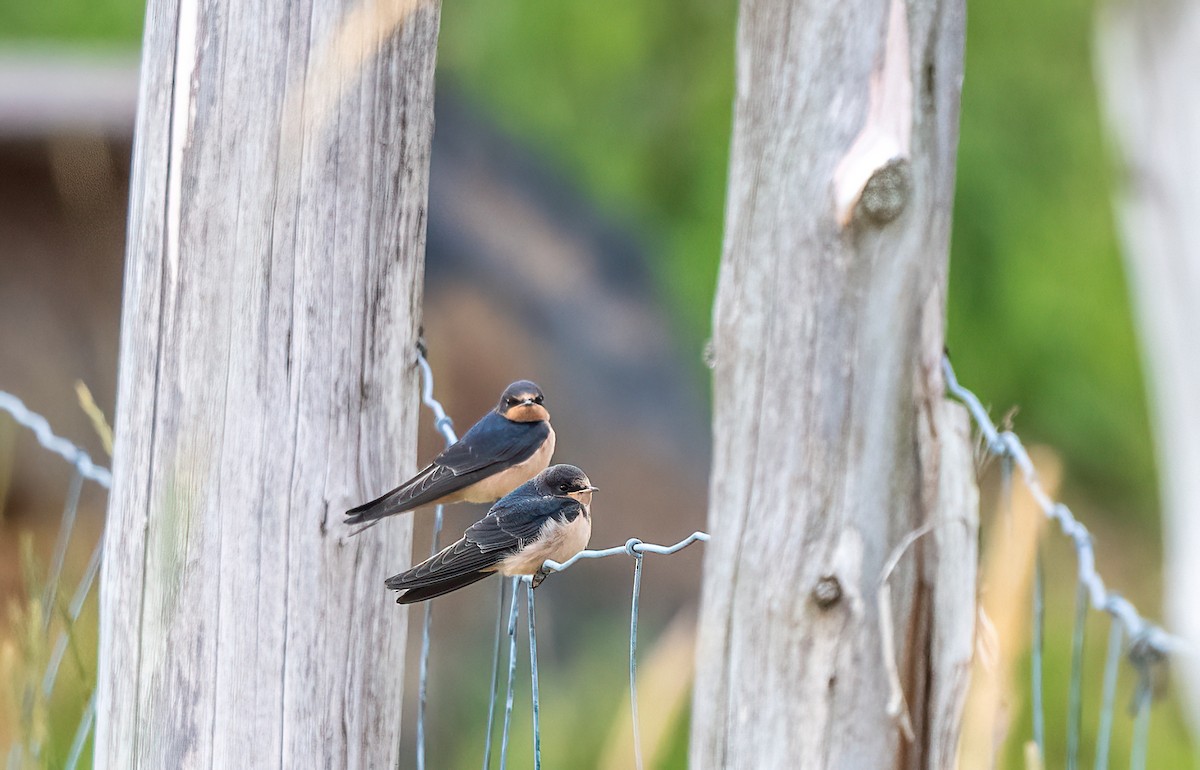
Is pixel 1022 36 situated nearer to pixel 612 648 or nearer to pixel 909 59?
pixel 612 648

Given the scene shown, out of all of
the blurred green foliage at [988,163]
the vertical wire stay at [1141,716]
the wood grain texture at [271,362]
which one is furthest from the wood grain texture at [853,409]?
the blurred green foliage at [988,163]

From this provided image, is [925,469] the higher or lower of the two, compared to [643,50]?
lower

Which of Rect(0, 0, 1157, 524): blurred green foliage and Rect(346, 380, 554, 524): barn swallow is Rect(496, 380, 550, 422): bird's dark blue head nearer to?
Rect(346, 380, 554, 524): barn swallow

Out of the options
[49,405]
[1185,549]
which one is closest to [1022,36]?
[1185,549]

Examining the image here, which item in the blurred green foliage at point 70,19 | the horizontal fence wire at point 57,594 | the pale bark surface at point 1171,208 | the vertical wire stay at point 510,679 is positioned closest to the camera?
the vertical wire stay at point 510,679

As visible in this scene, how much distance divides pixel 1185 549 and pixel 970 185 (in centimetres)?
283

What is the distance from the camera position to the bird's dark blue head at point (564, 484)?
144 centimetres

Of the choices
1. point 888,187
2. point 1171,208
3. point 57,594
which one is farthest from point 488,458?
point 1171,208

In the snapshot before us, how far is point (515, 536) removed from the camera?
1.46m

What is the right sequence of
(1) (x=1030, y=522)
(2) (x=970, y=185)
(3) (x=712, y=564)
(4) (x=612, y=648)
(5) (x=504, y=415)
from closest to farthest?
(1) (x=1030, y=522)
(3) (x=712, y=564)
(5) (x=504, y=415)
(4) (x=612, y=648)
(2) (x=970, y=185)

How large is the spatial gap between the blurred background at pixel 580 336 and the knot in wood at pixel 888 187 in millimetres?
1437

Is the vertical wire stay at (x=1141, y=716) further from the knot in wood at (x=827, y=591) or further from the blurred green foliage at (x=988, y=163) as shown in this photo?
the blurred green foliage at (x=988, y=163)

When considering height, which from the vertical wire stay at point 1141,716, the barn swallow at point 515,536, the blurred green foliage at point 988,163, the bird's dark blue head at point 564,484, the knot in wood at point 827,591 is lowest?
the vertical wire stay at point 1141,716

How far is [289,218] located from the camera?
174 centimetres
